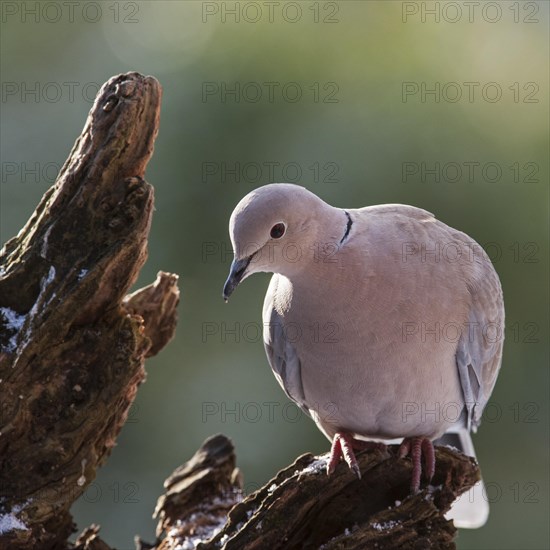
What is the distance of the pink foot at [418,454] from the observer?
9.56 ft

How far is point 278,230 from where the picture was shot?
2686 millimetres

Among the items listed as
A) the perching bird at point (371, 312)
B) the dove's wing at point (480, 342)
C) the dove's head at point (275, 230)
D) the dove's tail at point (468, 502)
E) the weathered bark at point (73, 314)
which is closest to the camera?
the dove's head at point (275, 230)

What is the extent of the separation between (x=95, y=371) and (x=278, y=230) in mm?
868

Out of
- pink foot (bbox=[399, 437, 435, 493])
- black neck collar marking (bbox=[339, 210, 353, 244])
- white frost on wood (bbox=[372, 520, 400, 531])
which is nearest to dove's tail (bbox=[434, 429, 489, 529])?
pink foot (bbox=[399, 437, 435, 493])

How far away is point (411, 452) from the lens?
3.02 metres

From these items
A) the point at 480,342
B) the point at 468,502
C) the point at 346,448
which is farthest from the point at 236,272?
the point at 468,502

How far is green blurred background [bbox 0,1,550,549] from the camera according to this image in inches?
200

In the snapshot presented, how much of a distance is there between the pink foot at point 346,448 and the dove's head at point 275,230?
68 cm

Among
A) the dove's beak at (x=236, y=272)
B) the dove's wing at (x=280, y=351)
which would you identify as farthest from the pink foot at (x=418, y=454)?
the dove's beak at (x=236, y=272)

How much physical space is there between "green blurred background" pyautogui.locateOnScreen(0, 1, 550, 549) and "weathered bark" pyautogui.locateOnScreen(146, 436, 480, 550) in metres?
2.21

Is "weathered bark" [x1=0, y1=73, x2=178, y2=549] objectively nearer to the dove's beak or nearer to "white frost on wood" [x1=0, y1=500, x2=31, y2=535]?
"white frost on wood" [x1=0, y1=500, x2=31, y2=535]

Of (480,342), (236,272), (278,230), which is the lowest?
(480,342)

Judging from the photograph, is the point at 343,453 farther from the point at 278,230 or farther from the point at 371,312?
the point at 278,230

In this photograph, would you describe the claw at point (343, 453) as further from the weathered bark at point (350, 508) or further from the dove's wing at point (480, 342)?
the dove's wing at point (480, 342)
